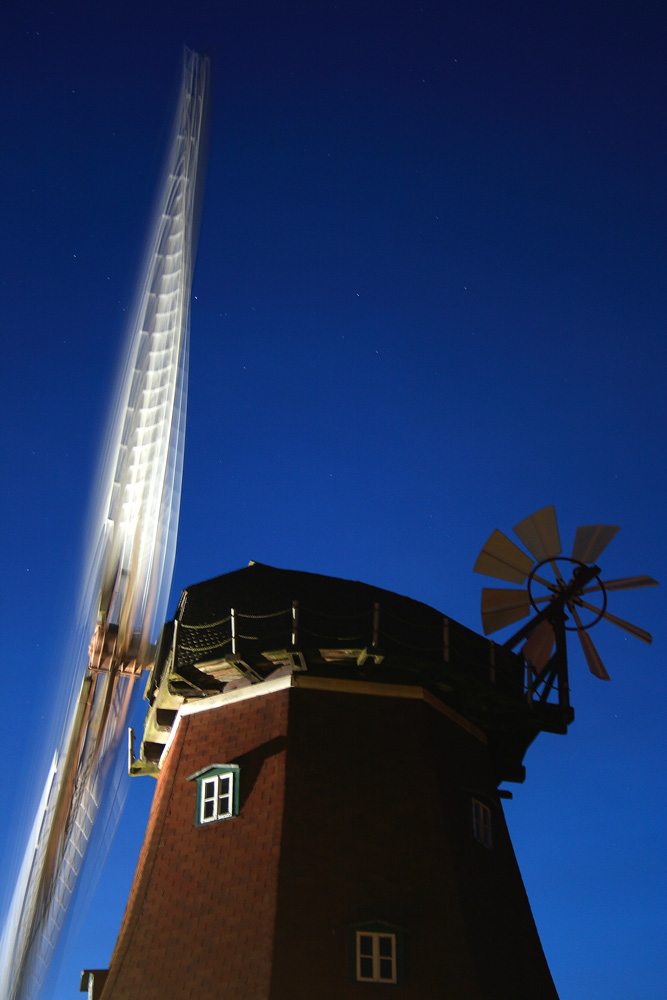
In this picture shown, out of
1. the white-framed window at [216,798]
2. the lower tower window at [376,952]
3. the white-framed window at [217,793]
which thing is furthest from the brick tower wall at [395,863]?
the white-framed window at [216,798]

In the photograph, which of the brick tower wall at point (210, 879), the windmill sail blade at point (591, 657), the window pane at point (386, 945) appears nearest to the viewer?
the brick tower wall at point (210, 879)

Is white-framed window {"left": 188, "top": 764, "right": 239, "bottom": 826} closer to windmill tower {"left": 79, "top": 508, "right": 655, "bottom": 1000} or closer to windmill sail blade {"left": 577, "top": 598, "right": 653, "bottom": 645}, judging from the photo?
windmill tower {"left": 79, "top": 508, "right": 655, "bottom": 1000}

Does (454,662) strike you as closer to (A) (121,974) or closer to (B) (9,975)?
(A) (121,974)

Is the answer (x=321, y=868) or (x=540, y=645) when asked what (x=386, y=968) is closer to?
(x=321, y=868)

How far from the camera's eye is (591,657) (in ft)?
91.7

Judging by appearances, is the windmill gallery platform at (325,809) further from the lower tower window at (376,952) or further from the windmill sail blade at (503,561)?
the windmill sail blade at (503,561)

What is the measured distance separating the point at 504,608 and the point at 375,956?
1079 cm

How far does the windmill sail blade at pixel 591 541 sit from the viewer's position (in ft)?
91.7

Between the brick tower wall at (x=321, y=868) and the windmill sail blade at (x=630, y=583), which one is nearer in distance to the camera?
the brick tower wall at (x=321, y=868)

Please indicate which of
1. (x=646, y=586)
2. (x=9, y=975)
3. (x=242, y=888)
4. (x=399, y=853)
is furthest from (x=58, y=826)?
(x=646, y=586)

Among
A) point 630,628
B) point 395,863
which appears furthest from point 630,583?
point 395,863

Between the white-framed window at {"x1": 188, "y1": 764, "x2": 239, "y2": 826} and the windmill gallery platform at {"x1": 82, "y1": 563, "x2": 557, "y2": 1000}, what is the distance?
0.03 metres

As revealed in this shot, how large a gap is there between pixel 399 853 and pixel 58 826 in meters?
11.6

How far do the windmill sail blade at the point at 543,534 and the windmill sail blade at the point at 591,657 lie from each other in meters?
2.44
